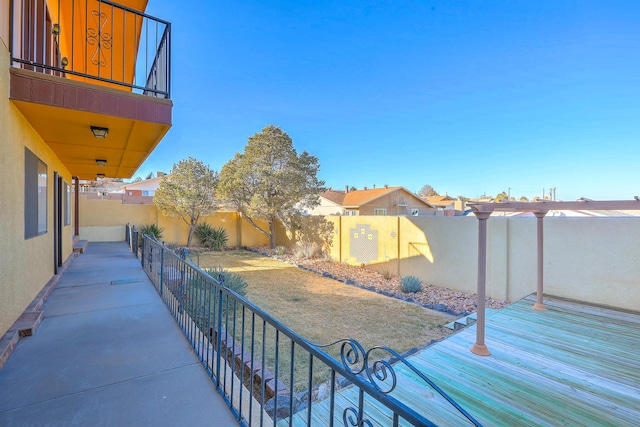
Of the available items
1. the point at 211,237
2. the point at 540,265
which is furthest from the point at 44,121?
the point at 211,237

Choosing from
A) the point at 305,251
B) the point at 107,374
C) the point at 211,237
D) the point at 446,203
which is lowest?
the point at 305,251

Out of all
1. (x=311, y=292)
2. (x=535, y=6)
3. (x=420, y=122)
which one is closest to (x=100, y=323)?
(x=311, y=292)

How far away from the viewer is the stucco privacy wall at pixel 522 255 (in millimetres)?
4703

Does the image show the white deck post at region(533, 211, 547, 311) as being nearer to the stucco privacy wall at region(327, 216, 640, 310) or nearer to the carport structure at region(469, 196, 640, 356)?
the stucco privacy wall at region(327, 216, 640, 310)

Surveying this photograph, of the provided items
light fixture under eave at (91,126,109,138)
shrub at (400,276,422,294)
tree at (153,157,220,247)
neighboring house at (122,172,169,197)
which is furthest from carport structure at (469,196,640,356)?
neighboring house at (122,172,169,197)

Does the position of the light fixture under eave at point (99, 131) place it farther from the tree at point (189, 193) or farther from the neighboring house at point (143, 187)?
the neighboring house at point (143, 187)

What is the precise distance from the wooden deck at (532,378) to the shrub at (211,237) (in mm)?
12130

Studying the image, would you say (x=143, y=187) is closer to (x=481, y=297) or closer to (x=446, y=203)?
Result: (x=446, y=203)

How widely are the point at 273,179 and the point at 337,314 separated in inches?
311

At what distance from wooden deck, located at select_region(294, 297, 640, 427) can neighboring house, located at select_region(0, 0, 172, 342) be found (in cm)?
370

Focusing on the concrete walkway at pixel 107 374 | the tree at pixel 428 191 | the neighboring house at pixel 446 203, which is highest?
the tree at pixel 428 191

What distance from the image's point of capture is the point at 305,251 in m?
11.6

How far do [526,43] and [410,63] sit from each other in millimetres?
3658

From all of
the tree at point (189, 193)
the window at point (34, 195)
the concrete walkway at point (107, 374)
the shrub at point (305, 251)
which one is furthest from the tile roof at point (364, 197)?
the concrete walkway at point (107, 374)
